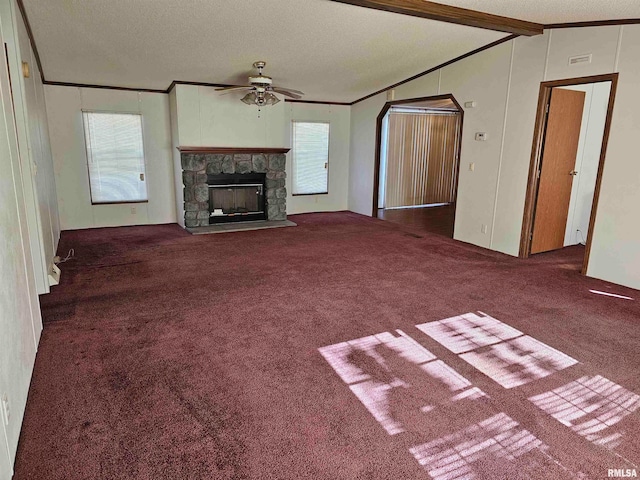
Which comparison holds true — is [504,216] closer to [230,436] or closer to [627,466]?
[627,466]

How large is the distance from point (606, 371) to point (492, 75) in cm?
420

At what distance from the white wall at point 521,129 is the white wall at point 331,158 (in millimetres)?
1775

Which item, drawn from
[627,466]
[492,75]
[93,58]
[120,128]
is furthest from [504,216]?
[120,128]

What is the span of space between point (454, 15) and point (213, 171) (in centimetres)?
449

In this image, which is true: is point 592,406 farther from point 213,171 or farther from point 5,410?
point 213,171

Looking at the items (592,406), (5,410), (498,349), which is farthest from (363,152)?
(5,410)

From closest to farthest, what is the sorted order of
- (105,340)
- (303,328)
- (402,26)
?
(105,340)
(303,328)
(402,26)

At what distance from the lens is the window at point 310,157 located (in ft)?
27.1

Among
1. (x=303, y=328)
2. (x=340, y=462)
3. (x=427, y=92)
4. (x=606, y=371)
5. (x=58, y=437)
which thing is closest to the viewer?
(x=340, y=462)

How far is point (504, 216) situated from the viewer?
5.47 metres

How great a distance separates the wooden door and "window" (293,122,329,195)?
454cm

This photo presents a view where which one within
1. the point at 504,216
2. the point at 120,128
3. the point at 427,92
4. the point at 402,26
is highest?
the point at 402,26

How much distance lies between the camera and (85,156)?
6.67 m

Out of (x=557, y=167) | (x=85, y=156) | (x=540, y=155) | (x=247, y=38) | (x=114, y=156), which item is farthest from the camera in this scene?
(x=114, y=156)
